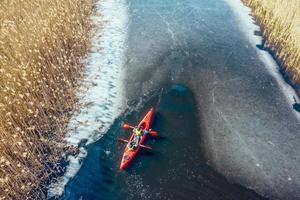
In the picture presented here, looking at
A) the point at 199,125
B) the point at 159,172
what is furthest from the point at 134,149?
the point at 199,125

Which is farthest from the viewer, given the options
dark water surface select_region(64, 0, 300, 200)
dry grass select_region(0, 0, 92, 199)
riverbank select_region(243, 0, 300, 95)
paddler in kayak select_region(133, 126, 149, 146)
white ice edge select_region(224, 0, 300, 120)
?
riverbank select_region(243, 0, 300, 95)

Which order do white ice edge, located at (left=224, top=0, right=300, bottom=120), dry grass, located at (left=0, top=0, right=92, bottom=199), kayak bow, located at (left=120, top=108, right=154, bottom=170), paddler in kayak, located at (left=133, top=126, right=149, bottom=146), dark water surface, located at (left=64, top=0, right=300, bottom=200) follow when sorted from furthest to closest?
white ice edge, located at (left=224, top=0, right=300, bottom=120) < paddler in kayak, located at (left=133, top=126, right=149, bottom=146) < kayak bow, located at (left=120, top=108, right=154, bottom=170) < dark water surface, located at (left=64, top=0, right=300, bottom=200) < dry grass, located at (left=0, top=0, right=92, bottom=199)

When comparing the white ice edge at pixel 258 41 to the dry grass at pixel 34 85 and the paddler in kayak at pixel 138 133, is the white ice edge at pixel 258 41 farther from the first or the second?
the dry grass at pixel 34 85

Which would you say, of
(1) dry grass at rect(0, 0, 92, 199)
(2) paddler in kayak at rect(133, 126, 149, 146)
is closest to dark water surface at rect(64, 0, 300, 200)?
(2) paddler in kayak at rect(133, 126, 149, 146)

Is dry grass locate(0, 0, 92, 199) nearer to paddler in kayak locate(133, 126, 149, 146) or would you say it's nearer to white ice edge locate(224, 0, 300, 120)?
paddler in kayak locate(133, 126, 149, 146)

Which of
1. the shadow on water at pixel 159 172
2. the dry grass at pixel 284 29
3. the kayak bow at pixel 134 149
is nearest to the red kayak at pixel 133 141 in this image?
the kayak bow at pixel 134 149

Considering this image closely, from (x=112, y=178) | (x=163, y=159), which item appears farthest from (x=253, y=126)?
(x=112, y=178)
